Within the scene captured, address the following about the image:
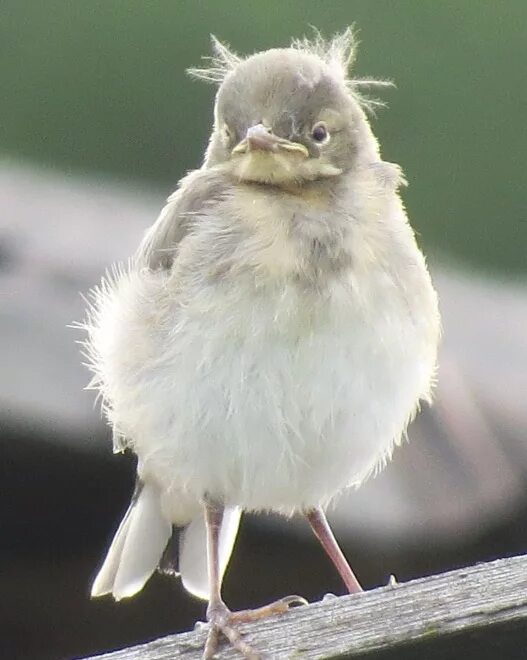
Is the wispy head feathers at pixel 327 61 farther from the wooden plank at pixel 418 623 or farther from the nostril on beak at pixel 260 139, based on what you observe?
the wooden plank at pixel 418 623

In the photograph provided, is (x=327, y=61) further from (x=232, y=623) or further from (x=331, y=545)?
(x=232, y=623)

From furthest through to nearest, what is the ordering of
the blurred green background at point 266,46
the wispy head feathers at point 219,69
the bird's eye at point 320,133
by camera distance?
1. the blurred green background at point 266,46
2. the wispy head feathers at point 219,69
3. the bird's eye at point 320,133

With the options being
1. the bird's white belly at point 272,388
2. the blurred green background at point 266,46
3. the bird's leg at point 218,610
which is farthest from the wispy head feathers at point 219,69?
the blurred green background at point 266,46

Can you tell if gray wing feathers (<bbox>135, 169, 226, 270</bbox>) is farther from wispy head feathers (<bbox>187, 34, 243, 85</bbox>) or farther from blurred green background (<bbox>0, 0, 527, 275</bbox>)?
blurred green background (<bbox>0, 0, 527, 275</bbox>)

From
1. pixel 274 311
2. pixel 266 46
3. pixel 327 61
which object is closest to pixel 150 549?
pixel 274 311

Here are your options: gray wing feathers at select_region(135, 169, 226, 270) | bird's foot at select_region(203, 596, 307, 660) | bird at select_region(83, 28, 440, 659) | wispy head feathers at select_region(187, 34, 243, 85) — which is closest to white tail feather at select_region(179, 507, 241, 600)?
bird at select_region(83, 28, 440, 659)
